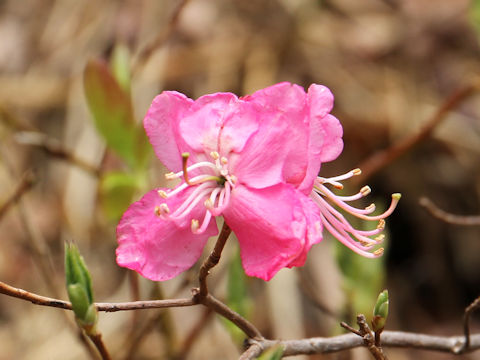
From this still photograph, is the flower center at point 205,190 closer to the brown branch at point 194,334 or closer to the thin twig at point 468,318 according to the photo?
the thin twig at point 468,318

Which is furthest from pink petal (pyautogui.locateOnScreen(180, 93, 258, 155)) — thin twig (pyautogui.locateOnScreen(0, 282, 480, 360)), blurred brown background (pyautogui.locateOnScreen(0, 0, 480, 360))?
blurred brown background (pyautogui.locateOnScreen(0, 0, 480, 360))

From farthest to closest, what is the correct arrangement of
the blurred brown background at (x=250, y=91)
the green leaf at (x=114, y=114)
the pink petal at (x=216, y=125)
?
1. the blurred brown background at (x=250, y=91)
2. the green leaf at (x=114, y=114)
3. the pink petal at (x=216, y=125)

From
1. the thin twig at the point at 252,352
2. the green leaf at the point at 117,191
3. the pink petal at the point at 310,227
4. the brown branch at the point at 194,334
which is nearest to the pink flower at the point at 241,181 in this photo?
the pink petal at the point at 310,227

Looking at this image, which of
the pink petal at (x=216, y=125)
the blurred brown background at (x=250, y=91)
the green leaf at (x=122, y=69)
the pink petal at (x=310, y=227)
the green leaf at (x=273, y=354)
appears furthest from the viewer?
the blurred brown background at (x=250, y=91)

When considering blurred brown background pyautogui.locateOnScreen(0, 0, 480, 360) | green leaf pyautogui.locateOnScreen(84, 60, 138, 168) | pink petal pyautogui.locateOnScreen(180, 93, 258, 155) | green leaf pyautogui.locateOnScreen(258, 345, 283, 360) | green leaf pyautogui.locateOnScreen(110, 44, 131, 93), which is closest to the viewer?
green leaf pyautogui.locateOnScreen(258, 345, 283, 360)

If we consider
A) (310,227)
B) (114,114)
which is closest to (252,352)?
(310,227)

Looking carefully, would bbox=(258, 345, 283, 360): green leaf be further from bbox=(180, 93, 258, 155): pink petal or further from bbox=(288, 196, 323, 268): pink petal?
bbox=(180, 93, 258, 155): pink petal
